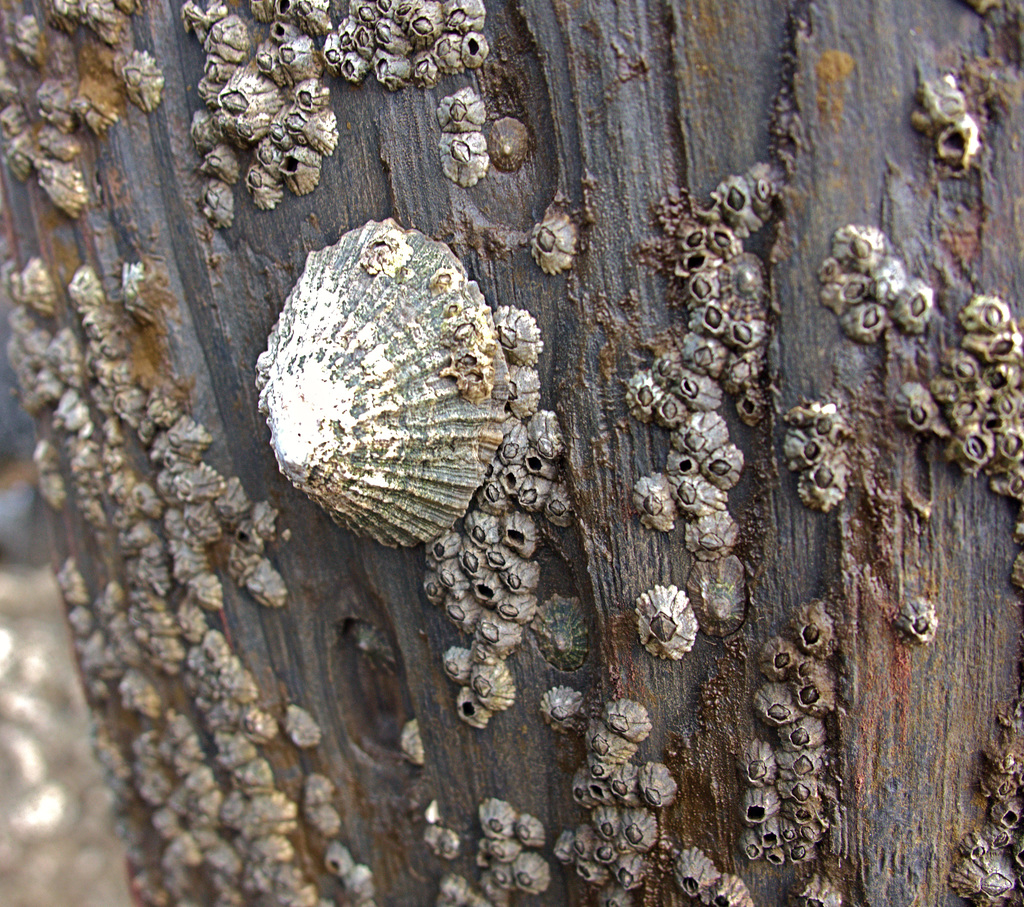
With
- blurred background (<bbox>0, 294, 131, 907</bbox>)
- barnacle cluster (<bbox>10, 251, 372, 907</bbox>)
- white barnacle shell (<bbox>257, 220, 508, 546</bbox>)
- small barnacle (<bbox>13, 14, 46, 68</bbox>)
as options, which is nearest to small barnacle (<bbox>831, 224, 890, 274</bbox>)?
white barnacle shell (<bbox>257, 220, 508, 546</bbox>)

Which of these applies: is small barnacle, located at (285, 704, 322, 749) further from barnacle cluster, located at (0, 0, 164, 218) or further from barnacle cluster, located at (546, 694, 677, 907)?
barnacle cluster, located at (0, 0, 164, 218)

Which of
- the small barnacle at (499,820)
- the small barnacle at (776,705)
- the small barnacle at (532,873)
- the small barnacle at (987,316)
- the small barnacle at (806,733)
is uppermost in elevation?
→ the small barnacle at (987,316)

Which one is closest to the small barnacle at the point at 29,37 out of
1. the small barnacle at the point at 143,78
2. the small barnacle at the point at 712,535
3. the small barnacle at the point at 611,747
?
the small barnacle at the point at 143,78

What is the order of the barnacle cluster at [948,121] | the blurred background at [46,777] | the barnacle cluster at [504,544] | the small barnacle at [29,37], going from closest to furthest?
the barnacle cluster at [948,121]
the barnacle cluster at [504,544]
the small barnacle at [29,37]
the blurred background at [46,777]

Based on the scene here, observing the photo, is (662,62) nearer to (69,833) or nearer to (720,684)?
(720,684)

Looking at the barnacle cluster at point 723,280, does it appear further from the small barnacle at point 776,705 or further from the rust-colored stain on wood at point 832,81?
the small barnacle at point 776,705
